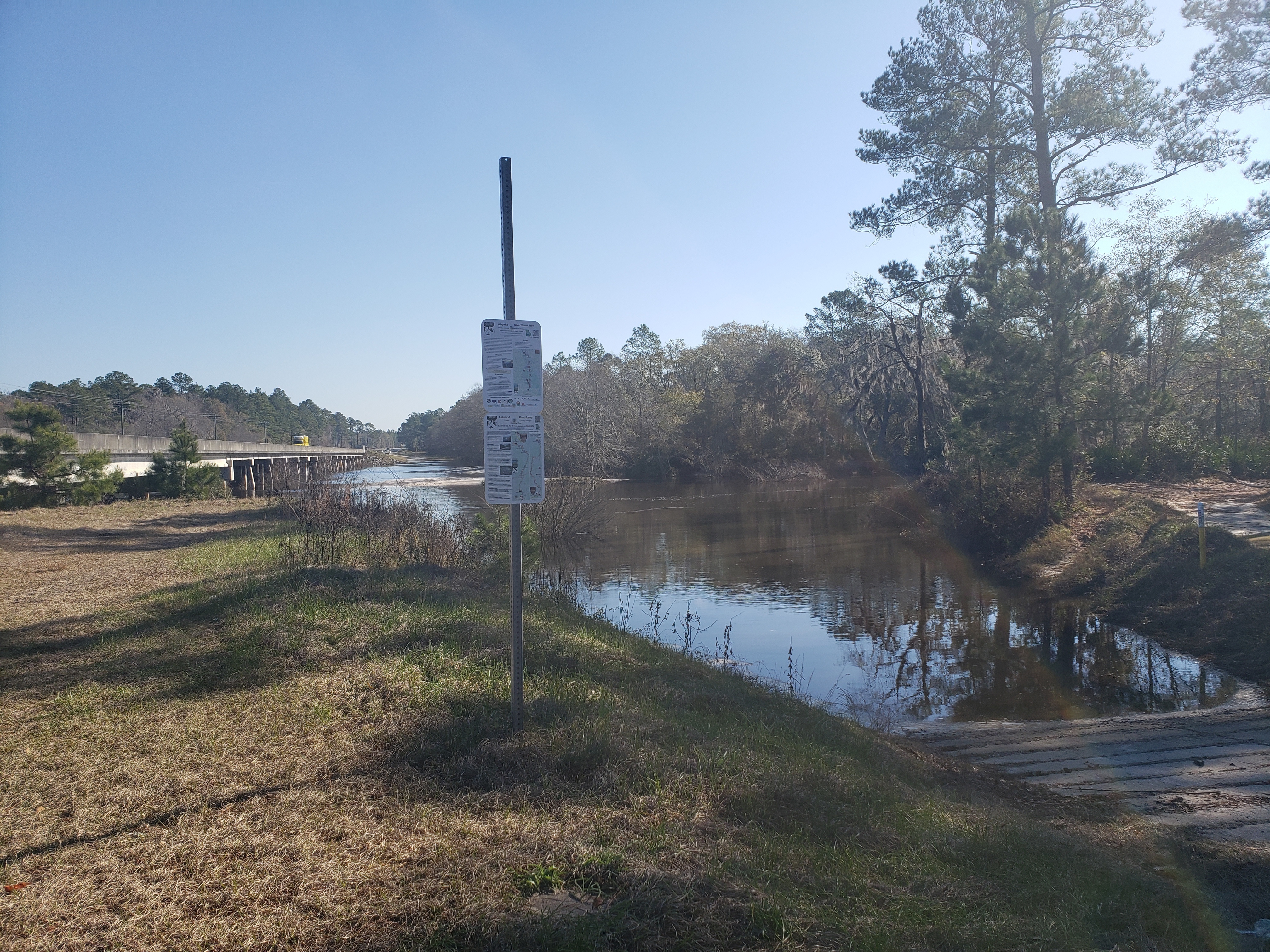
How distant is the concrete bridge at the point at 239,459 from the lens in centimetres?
2152

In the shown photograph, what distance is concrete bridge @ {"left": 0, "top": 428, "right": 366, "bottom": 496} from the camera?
21516 millimetres

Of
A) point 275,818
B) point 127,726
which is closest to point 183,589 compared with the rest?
point 127,726

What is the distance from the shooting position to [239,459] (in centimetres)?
5778

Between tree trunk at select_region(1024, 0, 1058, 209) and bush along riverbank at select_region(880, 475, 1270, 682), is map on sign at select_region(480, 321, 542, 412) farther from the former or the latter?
tree trunk at select_region(1024, 0, 1058, 209)

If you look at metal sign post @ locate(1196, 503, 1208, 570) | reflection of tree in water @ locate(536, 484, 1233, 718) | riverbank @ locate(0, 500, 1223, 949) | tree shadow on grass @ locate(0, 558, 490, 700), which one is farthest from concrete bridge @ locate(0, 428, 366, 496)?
metal sign post @ locate(1196, 503, 1208, 570)

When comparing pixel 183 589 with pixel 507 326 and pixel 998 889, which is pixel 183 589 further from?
pixel 998 889

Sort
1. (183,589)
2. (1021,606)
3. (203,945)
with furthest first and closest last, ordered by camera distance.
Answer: (1021,606)
(183,589)
(203,945)

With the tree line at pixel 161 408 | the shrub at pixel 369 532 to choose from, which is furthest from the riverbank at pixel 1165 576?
the tree line at pixel 161 408

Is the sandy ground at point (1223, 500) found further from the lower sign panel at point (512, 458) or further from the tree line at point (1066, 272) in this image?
the lower sign panel at point (512, 458)

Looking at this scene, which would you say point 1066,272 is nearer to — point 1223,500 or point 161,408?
A: point 1223,500

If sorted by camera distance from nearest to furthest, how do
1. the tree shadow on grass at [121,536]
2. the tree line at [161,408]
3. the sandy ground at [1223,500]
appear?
1. the tree shadow on grass at [121,536]
2. the sandy ground at [1223,500]
3. the tree line at [161,408]

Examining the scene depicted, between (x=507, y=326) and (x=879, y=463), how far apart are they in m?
52.3

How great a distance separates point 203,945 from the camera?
2.92 m

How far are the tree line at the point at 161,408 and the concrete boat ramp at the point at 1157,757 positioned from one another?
163 ft
